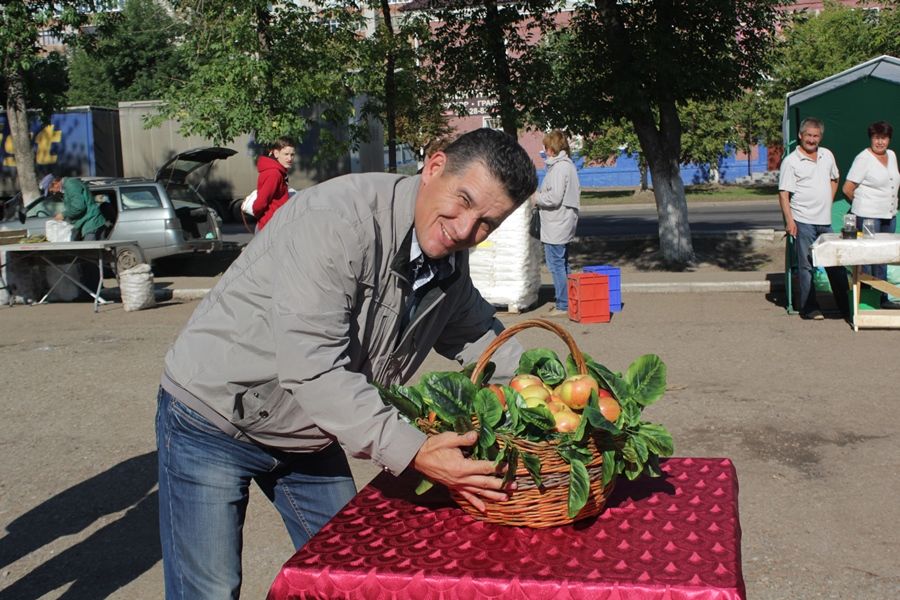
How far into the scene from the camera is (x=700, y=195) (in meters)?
35.3

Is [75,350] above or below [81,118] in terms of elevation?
below

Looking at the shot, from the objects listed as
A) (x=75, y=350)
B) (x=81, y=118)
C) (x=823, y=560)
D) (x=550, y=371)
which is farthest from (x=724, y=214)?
(x=550, y=371)

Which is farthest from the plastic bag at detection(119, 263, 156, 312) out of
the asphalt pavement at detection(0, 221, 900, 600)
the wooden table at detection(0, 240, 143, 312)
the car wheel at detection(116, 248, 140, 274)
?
the car wheel at detection(116, 248, 140, 274)

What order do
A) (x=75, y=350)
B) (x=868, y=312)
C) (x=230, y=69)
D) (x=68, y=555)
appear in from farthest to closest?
(x=230, y=69), (x=75, y=350), (x=868, y=312), (x=68, y=555)

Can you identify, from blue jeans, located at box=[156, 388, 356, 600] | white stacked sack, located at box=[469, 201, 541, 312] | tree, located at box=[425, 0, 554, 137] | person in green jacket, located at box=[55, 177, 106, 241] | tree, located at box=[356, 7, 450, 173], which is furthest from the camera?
tree, located at box=[356, 7, 450, 173]

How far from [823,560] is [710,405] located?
2564 mm

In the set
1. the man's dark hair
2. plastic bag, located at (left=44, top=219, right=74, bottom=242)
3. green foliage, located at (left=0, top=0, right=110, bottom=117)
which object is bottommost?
plastic bag, located at (left=44, top=219, right=74, bottom=242)

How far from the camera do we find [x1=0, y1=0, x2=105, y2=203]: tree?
1870 cm

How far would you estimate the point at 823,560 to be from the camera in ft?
14.0

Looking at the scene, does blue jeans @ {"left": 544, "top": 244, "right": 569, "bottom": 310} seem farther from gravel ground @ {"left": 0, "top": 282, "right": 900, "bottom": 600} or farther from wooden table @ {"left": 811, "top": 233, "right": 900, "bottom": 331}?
wooden table @ {"left": 811, "top": 233, "right": 900, "bottom": 331}

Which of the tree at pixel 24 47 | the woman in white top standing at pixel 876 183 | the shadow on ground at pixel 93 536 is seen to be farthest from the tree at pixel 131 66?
the shadow on ground at pixel 93 536

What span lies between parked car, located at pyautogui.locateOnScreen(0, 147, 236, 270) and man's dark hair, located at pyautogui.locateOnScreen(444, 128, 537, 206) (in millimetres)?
13624

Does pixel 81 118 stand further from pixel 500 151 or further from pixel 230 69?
pixel 500 151

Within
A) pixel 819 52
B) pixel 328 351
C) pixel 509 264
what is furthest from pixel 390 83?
pixel 819 52
